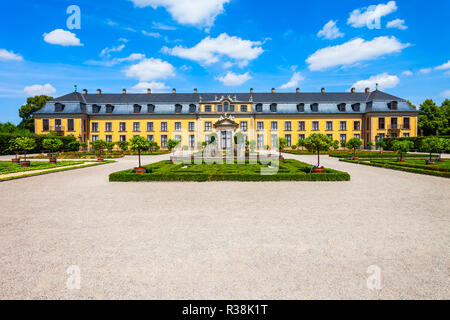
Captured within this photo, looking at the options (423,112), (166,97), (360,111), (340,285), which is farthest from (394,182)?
(423,112)

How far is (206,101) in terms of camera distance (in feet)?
156

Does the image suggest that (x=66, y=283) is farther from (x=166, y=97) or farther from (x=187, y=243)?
(x=166, y=97)

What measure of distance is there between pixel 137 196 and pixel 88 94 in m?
48.7

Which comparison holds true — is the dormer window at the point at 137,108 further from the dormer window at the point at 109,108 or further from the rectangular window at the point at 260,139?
the rectangular window at the point at 260,139

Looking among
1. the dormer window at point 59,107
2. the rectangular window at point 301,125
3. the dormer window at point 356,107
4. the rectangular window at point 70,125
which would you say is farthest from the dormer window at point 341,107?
the dormer window at point 59,107

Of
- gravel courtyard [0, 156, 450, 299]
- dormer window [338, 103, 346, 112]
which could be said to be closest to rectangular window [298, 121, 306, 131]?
dormer window [338, 103, 346, 112]

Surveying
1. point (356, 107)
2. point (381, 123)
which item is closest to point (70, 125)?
point (356, 107)

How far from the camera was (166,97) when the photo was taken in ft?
162

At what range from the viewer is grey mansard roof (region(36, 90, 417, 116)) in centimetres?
4509

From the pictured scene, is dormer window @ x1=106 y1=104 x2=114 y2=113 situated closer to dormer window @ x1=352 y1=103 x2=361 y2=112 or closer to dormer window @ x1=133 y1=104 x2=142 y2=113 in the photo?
dormer window @ x1=133 y1=104 x2=142 y2=113

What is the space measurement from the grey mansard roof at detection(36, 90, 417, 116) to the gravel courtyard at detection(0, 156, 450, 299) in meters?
40.5

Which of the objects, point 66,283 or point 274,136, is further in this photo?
point 274,136

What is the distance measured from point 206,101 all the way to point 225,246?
44.8 meters
